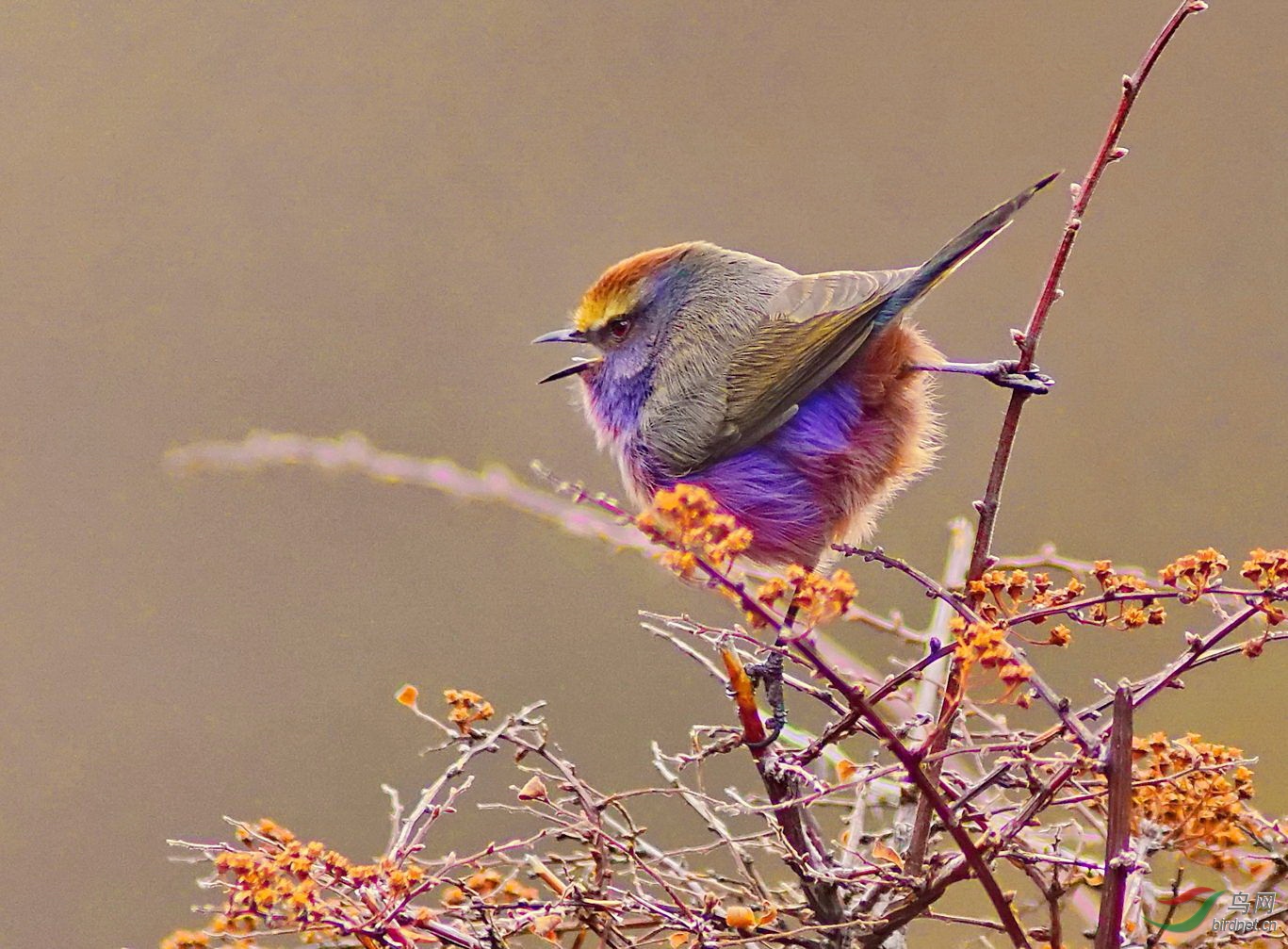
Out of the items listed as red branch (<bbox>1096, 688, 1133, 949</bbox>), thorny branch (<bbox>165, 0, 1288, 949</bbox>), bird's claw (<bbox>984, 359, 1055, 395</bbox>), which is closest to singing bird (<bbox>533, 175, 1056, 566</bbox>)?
bird's claw (<bbox>984, 359, 1055, 395</bbox>)

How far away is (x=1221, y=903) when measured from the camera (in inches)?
33.4

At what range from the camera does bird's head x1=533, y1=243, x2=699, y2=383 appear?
1.52 m

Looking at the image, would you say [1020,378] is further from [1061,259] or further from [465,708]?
[465,708]

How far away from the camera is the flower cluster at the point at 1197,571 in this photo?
68 cm

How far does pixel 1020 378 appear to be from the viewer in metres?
0.83

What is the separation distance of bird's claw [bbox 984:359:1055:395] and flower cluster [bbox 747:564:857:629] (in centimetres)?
24

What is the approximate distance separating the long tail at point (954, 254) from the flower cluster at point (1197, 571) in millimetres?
350

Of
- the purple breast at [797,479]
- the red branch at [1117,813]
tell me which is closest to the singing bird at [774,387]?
the purple breast at [797,479]

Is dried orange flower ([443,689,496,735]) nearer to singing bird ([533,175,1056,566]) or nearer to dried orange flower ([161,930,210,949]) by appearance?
dried orange flower ([161,930,210,949])

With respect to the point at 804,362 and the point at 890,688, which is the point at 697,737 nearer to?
the point at 890,688

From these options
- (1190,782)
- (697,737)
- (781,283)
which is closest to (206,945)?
(697,737)

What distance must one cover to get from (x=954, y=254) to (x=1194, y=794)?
635mm

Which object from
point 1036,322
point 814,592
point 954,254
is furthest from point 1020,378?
point 954,254

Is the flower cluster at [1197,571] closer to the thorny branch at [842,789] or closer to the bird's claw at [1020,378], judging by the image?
the thorny branch at [842,789]
